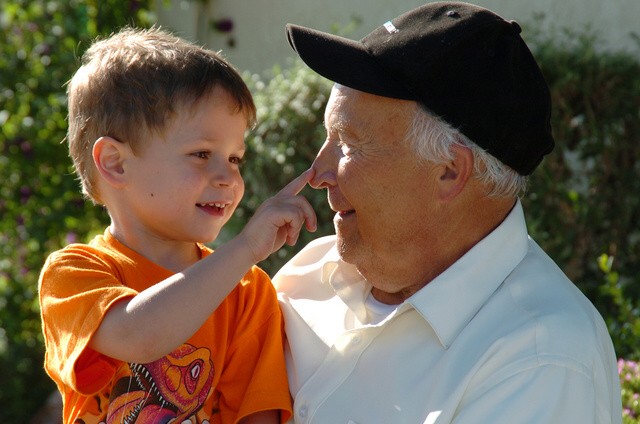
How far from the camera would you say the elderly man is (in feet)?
7.52

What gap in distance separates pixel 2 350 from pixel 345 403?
399cm

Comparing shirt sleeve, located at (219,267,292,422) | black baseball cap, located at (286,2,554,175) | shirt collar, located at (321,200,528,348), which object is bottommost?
shirt sleeve, located at (219,267,292,422)

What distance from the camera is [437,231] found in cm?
258

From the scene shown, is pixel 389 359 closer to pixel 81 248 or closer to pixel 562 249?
pixel 81 248

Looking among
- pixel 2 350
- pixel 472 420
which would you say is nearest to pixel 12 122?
pixel 2 350

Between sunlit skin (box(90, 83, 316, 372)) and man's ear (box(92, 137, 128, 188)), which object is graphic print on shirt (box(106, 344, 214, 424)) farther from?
man's ear (box(92, 137, 128, 188))

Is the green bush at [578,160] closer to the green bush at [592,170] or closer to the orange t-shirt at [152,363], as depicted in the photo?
the green bush at [592,170]

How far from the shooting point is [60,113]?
622 centimetres

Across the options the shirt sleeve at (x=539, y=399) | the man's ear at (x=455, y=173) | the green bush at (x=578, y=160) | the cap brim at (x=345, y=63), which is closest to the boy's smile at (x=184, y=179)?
the cap brim at (x=345, y=63)

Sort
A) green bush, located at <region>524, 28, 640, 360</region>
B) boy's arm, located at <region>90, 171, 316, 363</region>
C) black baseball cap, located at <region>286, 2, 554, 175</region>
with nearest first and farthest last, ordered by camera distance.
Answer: boy's arm, located at <region>90, 171, 316, 363</region> → black baseball cap, located at <region>286, 2, 554, 175</region> → green bush, located at <region>524, 28, 640, 360</region>

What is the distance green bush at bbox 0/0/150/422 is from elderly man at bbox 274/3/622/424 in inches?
151

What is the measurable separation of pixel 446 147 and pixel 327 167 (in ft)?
1.19

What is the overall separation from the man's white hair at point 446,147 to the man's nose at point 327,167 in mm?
244

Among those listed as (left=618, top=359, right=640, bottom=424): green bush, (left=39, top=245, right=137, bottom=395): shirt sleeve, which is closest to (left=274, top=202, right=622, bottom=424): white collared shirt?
(left=39, top=245, right=137, bottom=395): shirt sleeve
